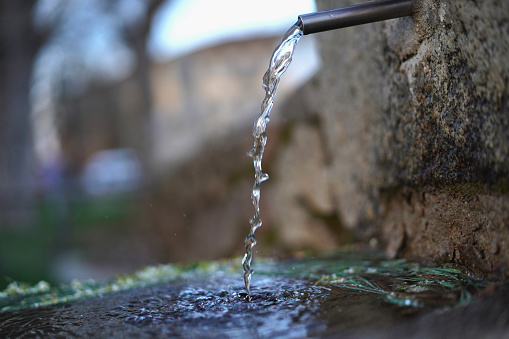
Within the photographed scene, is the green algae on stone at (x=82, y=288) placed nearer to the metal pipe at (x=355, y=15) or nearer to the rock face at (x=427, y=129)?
the rock face at (x=427, y=129)

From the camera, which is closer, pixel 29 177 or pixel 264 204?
pixel 264 204

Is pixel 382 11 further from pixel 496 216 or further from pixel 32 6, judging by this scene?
pixel 32 6

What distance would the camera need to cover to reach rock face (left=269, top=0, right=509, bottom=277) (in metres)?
1.13

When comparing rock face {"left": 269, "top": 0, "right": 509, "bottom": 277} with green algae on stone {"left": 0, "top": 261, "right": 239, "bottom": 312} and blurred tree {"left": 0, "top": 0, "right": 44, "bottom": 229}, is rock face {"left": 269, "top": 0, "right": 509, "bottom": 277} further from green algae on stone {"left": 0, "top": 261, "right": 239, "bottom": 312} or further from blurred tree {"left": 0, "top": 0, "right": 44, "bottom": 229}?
blurred tree {"left": 0, "top": 0, "right": 44, "bottom": 229}

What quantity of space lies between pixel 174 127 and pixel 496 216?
60.2 ft

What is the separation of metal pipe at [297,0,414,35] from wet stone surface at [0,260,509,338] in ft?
2.48

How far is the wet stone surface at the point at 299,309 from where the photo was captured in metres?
0.97

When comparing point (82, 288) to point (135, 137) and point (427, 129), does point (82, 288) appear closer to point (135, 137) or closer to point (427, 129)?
point (427, 129)

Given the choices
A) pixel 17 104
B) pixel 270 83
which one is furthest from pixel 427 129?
pixel 17 104

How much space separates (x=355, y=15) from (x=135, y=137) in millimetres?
19203

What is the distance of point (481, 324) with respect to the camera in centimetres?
88

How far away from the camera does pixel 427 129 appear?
1.46 metres

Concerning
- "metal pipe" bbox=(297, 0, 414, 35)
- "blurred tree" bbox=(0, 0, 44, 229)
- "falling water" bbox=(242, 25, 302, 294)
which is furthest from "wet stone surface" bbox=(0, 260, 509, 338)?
"blurred tree" bbox=(0, 0, 44, 229)

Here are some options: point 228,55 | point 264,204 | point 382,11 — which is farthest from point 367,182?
point 228,55
